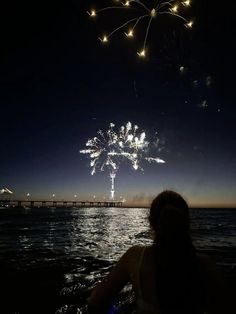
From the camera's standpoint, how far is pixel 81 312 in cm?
761

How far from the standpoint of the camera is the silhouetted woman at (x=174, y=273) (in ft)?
6.66

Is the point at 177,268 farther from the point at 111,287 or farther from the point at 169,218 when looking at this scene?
the point at 111,287

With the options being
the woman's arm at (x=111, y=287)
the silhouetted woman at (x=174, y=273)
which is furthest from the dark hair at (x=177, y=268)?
the woman's arm at (x=111, y=287)

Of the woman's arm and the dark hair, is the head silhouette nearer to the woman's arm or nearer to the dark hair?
the dark hair

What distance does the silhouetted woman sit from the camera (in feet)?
6.66

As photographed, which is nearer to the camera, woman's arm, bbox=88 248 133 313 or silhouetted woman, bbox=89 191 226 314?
silhouetted woman, bbox=89 191 226 314

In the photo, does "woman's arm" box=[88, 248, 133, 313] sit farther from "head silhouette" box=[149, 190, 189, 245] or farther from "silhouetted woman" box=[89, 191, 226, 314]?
"head silhouette" box=[149, 190, 189, 245]

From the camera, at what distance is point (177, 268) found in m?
2.04

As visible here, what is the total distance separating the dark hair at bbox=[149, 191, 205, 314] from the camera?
Result: 2.03 m

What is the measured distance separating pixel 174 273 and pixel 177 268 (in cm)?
4

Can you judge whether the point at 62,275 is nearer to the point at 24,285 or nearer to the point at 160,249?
the point at 24,285

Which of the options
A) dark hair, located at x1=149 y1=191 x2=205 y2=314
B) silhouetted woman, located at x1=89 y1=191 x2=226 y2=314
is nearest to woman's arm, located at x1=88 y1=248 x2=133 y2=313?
silhouetted woman, located at x1=89 y1=191 x2=226 y2=314

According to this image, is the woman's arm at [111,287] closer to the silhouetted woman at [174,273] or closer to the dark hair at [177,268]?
the silhouetted woman at [174,273]

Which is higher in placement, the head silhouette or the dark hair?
the head silhouette
